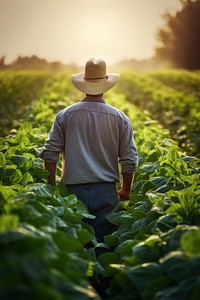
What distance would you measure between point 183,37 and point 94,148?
6999 cm

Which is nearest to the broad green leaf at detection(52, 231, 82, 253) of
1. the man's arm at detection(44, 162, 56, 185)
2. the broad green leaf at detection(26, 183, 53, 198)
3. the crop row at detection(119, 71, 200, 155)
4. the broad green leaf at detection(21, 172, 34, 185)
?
the broad green leaf at detection(26, 183, 53, 198)

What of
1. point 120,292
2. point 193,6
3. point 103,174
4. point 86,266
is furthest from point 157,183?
point 193,6

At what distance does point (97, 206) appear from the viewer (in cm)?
520

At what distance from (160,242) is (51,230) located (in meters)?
0.71

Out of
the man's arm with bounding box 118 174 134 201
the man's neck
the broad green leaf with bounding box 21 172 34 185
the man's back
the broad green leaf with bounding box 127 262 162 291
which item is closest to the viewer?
the broad green leaf with bounding box 127 262 162 291

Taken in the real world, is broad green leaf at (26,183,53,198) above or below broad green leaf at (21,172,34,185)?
above

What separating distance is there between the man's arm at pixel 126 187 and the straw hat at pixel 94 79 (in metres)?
0.76

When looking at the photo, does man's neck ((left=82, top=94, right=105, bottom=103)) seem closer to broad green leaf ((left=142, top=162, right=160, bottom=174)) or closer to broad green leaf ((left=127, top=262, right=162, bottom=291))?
broad green leaf ((left=142, top=162, right=160, bottom=174))

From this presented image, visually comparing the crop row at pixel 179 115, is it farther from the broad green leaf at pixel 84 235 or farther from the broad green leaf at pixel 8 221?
the broad green leaf at pixel 8 221

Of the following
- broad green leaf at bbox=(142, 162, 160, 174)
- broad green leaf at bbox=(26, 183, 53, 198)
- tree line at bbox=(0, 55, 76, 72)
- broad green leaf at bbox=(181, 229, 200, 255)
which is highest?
broad green leaf at bbox=(181, 229, 200, 255)

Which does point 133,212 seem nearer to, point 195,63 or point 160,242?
point 160,242

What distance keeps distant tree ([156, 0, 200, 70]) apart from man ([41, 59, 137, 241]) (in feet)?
215

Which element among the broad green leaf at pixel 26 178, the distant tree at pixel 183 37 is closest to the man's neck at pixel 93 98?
the broad green leaf at pixel 26 178

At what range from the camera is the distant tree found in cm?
6919
